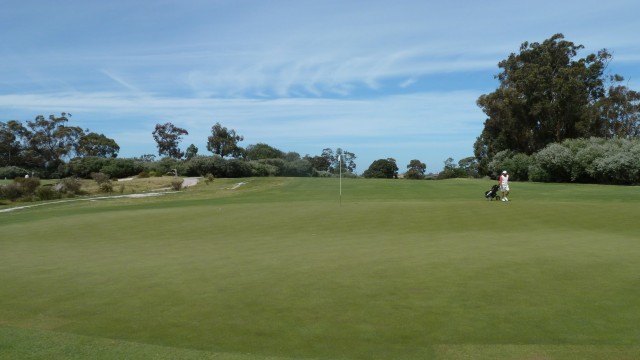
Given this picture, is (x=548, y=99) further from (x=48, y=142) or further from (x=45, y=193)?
(x=48, y=142)

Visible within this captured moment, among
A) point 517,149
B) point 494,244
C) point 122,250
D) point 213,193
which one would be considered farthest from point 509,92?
point 122,250

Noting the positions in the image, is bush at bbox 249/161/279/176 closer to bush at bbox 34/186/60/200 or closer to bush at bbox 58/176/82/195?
bush at bbox 58/176/82/195

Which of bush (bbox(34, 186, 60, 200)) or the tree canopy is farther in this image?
the tree canopy

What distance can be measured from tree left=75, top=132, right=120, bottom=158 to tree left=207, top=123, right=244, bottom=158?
22.9 meters

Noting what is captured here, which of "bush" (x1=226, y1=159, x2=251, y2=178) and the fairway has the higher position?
"bush" (x1=226, y1=159, x2=251, y2=178)

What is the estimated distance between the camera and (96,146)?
106 m

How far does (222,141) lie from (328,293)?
309ft

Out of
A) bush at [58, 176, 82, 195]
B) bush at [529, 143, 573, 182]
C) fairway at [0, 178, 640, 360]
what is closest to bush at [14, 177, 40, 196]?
bush at [58, 176, 82, 195]

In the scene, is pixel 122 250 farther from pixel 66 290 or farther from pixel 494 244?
pixel 494 244

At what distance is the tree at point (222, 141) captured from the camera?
100375 mm

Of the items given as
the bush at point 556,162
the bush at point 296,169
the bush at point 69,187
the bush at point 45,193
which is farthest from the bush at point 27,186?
the bush at point 296,169

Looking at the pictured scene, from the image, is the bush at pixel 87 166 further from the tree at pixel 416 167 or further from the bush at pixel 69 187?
the tree at pixel 416 167

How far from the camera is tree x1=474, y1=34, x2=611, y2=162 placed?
198ft

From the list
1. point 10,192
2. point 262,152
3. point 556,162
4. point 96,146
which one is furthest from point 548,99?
point 96,146
